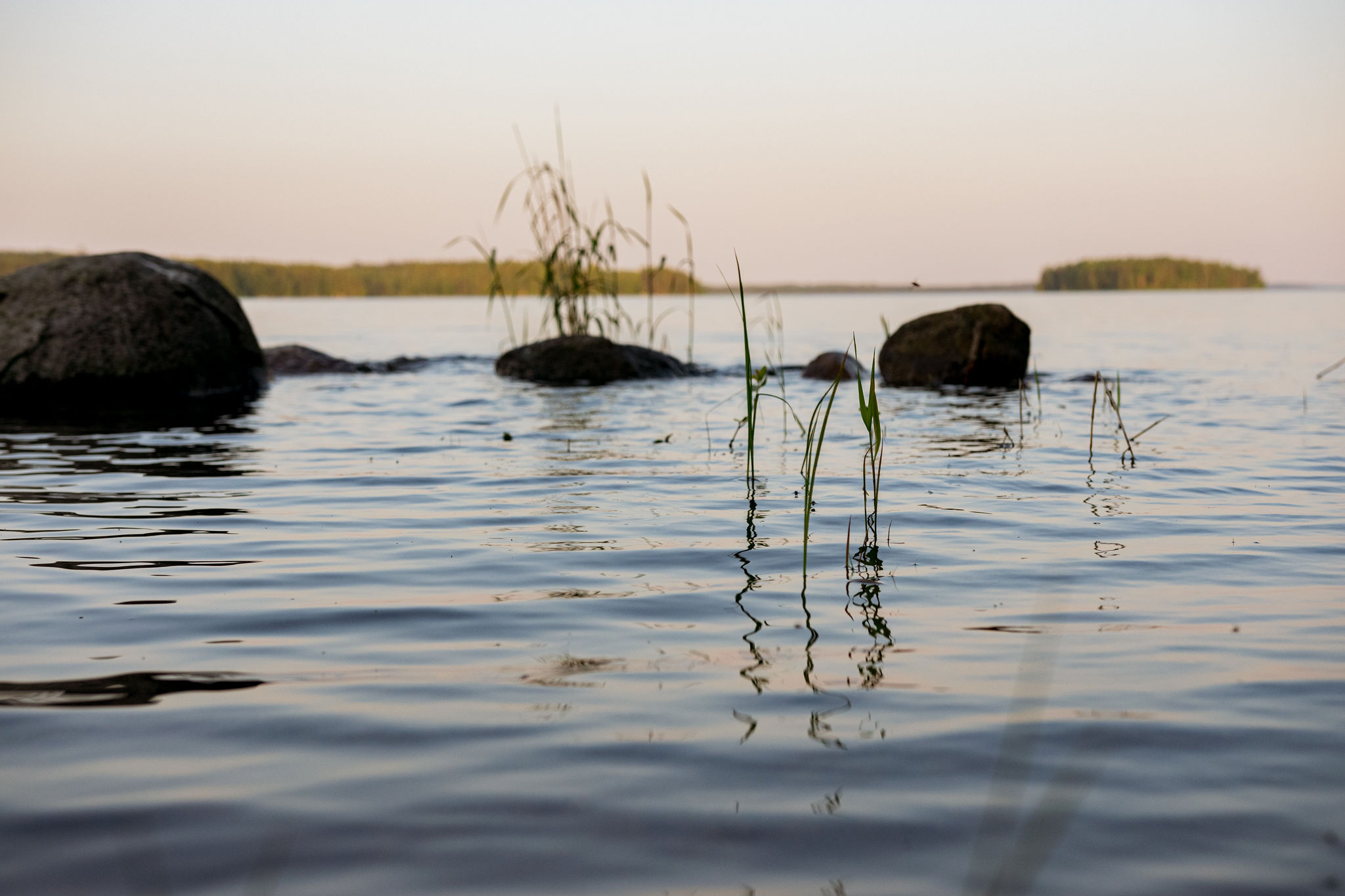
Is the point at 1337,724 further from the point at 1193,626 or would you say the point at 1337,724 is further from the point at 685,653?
the point at 685,653

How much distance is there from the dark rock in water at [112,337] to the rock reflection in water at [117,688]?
8249 mm

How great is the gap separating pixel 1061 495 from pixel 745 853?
13.7 feet

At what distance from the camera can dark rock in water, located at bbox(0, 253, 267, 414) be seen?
34.6 ft

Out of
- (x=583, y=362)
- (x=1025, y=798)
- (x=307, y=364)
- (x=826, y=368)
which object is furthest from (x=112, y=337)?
(x=1025, y=798)

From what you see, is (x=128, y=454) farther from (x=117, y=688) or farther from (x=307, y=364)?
(x=307, y=364)

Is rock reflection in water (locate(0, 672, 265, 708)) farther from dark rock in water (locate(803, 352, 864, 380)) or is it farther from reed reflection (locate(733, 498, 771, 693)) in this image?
dark rock in water (locate(803, 352, 864, 380))

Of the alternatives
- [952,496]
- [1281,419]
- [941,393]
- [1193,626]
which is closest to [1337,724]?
[1193,626]

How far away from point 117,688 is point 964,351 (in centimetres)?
1184

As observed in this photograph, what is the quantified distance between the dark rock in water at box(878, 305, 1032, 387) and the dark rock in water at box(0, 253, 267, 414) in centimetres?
762

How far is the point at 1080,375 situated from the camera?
14016 millimetres

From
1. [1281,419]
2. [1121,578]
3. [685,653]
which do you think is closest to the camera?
[685,653]

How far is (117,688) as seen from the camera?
8.98ft

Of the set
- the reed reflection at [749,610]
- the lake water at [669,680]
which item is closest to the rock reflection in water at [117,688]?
the lake water at [669,680]

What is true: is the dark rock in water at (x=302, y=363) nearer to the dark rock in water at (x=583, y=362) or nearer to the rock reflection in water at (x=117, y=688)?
the dark rock in water at (x=583, y=362)
